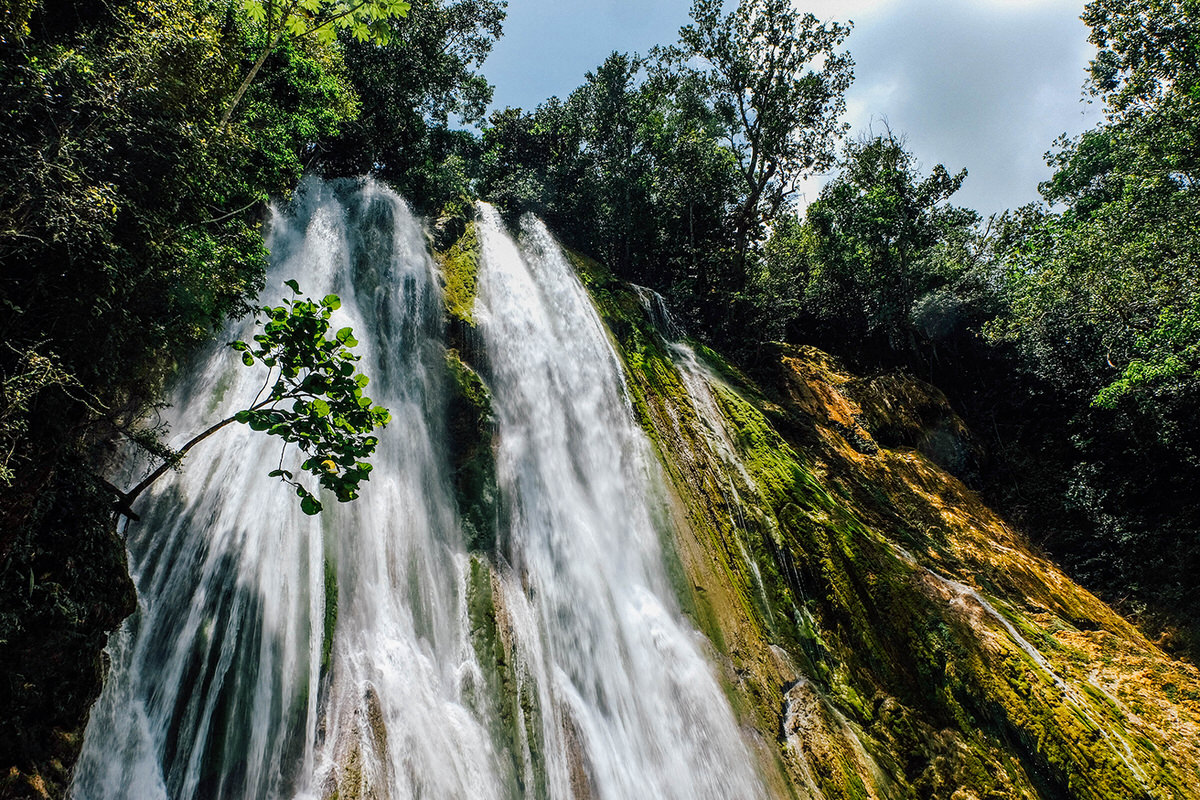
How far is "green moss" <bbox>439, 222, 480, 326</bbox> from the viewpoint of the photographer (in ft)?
38.4

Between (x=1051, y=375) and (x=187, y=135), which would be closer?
(x=187, y=135)

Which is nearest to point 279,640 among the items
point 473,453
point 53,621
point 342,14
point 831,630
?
point 53,621

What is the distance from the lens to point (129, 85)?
4.77 metres

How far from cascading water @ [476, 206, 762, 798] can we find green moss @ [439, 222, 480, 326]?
12.8 inches

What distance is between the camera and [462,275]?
41.7 feet

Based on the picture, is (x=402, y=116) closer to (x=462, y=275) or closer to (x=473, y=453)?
(x=462, y=275)

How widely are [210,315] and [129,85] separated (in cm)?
242

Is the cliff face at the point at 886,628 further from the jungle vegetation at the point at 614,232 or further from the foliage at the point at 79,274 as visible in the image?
the foliage at the point at 79,274

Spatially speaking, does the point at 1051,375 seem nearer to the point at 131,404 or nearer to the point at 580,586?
the point at 580,586

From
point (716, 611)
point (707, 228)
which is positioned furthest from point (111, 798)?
point (707, 228)

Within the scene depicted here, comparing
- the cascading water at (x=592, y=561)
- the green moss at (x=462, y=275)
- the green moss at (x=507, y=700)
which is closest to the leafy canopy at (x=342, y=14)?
the green moss at (x=462, y=275)

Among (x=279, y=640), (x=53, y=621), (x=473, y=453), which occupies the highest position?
(x=473, y=453)

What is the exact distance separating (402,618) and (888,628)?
7711 millimetres

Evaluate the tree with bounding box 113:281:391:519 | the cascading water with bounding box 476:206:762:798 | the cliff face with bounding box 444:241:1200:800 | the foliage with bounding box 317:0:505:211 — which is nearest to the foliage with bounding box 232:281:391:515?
the tree with bounding box 113:281:391:519
